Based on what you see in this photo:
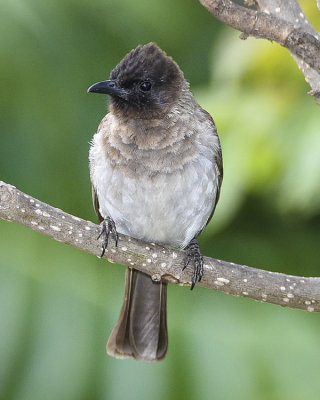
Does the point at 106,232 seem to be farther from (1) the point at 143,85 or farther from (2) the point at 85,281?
(2) the point at 85,281

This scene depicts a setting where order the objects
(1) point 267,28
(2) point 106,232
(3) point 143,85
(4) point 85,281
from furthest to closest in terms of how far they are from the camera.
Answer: (4) point 85,281, (3) point 143,85, (2) point 106,232, (1) point 267,28

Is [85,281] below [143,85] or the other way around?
below

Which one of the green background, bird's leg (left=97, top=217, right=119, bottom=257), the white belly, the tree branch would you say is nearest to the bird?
the white belly

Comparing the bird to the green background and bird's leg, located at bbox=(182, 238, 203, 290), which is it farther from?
the green background

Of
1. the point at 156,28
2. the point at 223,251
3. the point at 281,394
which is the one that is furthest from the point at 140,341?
the point at 156,28

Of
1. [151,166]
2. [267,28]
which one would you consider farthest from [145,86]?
[267,28]

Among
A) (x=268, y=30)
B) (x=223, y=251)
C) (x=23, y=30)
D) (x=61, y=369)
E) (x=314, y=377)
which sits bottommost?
(x=61, y=369)

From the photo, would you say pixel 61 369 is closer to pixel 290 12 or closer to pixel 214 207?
pixel 214 207

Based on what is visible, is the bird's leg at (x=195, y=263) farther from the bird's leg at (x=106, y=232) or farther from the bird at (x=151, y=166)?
the bird's leg at (x=106, y=232)

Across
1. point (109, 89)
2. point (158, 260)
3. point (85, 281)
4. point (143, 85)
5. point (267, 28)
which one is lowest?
point (158, 260)
